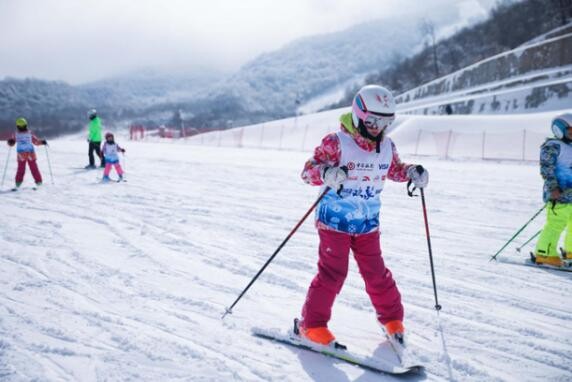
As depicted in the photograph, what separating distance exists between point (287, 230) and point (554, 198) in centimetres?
358

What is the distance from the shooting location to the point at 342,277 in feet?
10.00

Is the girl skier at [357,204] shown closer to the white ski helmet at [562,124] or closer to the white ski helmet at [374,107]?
the white ski helmet at [374,107]

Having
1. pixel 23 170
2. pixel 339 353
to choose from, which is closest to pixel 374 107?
pixel 339 353

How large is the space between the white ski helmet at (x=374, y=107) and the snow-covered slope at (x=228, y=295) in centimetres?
169

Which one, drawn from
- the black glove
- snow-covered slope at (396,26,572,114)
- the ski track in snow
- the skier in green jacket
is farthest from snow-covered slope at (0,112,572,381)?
snow-covered slope at (396,26,572,114)

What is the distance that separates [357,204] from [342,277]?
0.55 meters

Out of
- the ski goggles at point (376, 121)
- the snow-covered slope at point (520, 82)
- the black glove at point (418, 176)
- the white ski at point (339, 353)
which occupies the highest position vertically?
the snow-covered slope at point (520, 82)

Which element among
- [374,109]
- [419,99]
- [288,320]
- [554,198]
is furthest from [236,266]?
[419,99]

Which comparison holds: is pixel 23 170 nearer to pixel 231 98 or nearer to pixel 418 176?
pixel 418 176

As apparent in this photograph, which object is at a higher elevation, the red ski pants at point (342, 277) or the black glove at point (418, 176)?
the black glove at point (418, 176)

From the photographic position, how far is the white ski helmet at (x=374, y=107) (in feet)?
9.26

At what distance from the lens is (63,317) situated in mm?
3410

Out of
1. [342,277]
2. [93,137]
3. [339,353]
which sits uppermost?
[93,137]

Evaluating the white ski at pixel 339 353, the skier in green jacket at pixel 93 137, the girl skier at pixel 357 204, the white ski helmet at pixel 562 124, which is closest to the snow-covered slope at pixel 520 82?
the white ski helmet at pixel 562 124
